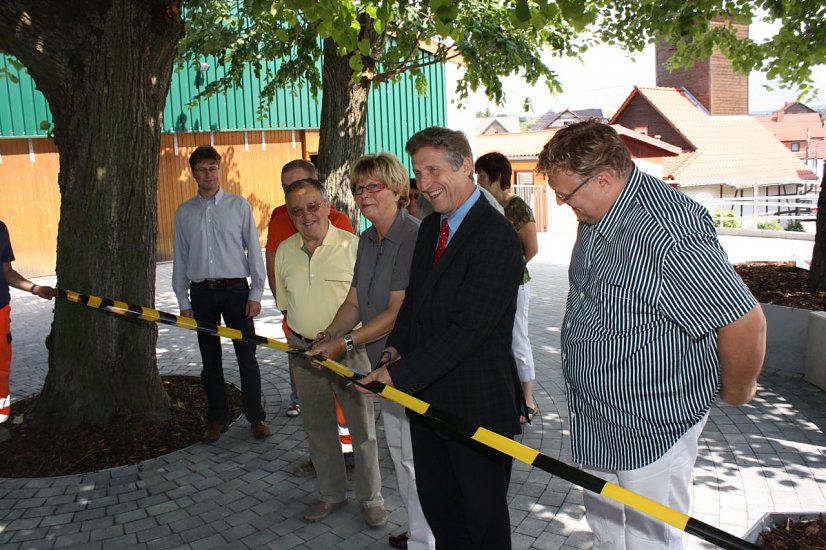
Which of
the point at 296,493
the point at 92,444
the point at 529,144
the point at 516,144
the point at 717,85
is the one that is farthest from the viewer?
the point at 717,85

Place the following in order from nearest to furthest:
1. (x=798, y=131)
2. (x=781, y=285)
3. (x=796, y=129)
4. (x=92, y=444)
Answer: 1. (x=92, y=444)
2. (x=781, y=285)
3. (x=798, y=131)
4. (x=796, y=129)

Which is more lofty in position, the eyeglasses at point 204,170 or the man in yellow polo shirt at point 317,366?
the eyeglasses at point 204,170

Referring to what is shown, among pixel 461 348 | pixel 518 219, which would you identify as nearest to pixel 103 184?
pixel 518 219

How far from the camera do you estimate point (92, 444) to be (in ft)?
17.7

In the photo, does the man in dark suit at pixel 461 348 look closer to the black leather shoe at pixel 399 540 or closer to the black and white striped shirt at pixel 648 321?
the black and white striped shirt at pixel 648 321

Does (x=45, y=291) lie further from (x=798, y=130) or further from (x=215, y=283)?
(x=798, y=130)

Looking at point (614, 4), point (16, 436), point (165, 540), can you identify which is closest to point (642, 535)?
point (165, 540)

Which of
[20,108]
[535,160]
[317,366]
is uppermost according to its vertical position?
[20,108]

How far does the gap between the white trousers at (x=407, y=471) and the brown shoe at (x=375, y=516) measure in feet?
1.44

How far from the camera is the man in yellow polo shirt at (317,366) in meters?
4.21

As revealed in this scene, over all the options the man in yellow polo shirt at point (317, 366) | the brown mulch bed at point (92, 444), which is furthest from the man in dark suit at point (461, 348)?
the brown mulch bed at point (92, 444)

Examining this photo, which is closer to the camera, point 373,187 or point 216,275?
point 373,187

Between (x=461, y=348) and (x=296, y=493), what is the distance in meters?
2.42

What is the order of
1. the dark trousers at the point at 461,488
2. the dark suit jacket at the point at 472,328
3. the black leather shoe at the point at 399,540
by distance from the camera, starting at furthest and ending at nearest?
the black leather shoe at the point at 399,540
the dark trousers at the point at 461,488
the dark suit jacket at the point at 472,328
